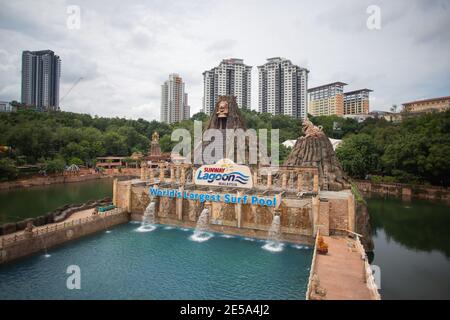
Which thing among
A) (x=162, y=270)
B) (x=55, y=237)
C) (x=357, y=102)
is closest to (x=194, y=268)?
(x=162, y=270)

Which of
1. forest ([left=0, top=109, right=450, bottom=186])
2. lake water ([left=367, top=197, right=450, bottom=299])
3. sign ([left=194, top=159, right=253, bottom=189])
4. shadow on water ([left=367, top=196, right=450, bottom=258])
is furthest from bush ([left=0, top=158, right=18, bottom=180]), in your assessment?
shadow on water ([left=367, top=196, right=450, bottom=258])

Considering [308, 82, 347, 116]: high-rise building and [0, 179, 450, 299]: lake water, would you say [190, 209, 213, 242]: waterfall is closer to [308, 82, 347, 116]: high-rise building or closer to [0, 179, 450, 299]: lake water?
[0, 179, 450, 299]: lake water

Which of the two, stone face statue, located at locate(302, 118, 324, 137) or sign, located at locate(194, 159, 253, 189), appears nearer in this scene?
sign, located at locate(194, 159, 253, 189)

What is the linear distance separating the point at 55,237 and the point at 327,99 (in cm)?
14168

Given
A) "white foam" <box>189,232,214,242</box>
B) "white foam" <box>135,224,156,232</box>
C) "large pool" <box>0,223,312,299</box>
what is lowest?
"large pool" <box>0,223,312,299</box>

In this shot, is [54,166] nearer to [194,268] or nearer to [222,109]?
[222,109]

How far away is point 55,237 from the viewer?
898 inches

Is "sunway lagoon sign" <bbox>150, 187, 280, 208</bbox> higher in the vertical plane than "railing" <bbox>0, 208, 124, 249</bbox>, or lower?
higher

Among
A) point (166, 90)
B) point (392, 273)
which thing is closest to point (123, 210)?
point (392, 273)

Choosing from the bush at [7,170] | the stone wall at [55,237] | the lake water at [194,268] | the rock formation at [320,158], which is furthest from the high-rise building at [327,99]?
the stone wall at [55,237]

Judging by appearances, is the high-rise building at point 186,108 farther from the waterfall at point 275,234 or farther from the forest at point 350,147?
the waterfall at point 275,234

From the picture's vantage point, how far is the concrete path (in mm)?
13734

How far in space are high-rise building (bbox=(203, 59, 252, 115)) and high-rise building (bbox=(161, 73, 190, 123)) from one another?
917 inches
